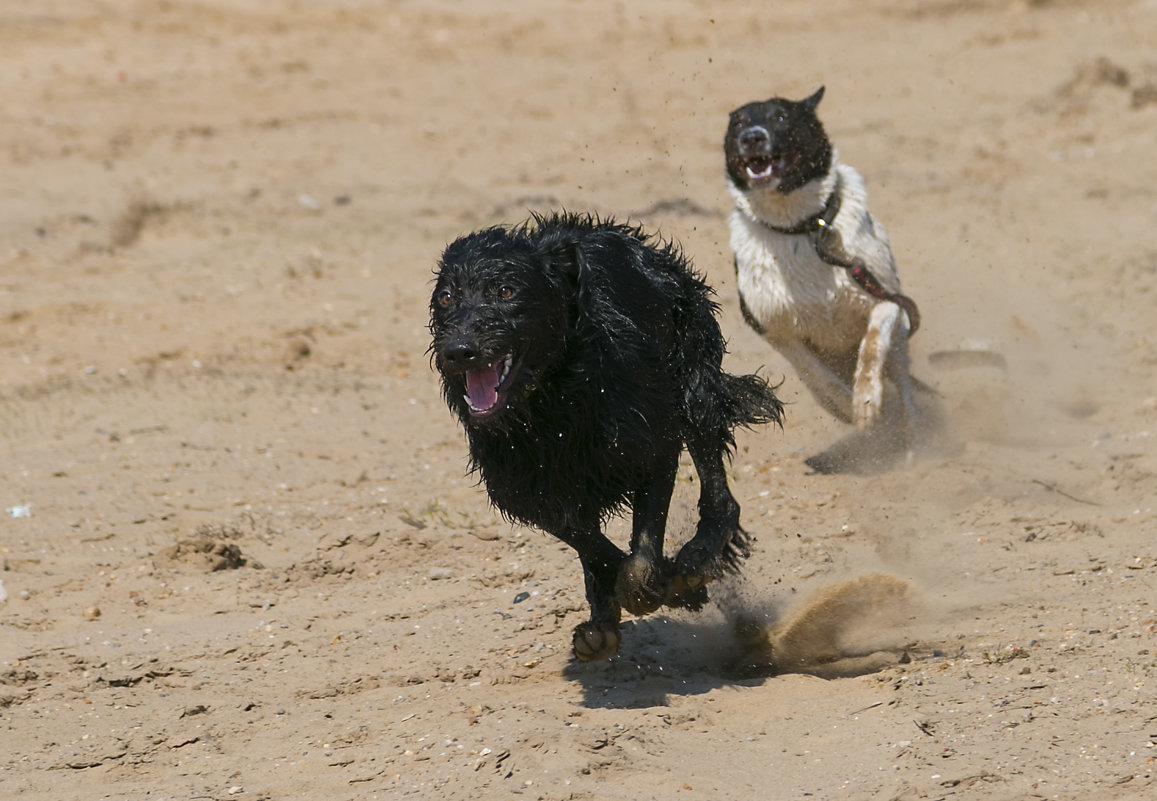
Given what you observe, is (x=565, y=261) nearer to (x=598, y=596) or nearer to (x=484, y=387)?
(x=484, y=387)

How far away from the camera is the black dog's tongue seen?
4.67 meters

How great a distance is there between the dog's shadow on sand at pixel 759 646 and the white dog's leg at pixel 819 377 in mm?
2226

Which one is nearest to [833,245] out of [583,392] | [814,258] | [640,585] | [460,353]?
[814,258]

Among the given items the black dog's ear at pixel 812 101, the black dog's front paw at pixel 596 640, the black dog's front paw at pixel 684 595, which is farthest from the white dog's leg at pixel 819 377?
the black dog's front paw at pixel 596 640

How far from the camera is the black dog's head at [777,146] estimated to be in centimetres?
730

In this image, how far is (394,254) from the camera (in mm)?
11047

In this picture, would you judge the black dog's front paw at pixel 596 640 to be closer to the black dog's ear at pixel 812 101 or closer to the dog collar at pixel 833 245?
the dog collar at pixel 833 245

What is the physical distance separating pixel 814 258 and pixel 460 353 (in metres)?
3.46

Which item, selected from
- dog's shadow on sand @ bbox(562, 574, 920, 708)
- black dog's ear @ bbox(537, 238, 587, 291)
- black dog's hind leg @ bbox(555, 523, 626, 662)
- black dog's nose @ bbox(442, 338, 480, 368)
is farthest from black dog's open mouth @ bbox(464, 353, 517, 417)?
dog's shadow on sand @ bbox(562, 574, 920, 708)

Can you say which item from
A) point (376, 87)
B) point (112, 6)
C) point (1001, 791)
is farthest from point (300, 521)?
point (112, 6)

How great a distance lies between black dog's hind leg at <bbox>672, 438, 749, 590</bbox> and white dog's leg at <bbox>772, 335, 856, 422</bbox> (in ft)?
7.25

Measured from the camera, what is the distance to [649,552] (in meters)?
Result: 5.01

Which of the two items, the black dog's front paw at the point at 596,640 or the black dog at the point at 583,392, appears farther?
the black dog's front paw at the point at 596,640

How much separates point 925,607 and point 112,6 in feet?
42.1
